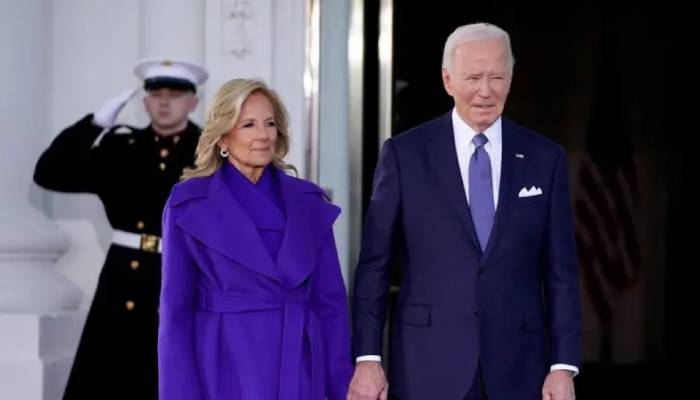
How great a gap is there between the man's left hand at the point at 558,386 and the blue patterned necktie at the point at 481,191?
14.3 inches

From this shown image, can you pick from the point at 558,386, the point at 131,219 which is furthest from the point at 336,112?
the point at 558,386

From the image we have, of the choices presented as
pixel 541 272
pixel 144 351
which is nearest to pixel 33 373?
pixel 144 351

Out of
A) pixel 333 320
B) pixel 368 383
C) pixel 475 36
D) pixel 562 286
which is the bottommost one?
pixel 368 383

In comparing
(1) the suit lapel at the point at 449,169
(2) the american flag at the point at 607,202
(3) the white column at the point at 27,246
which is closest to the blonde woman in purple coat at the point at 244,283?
(1) the suit lapel at the point at 449,169

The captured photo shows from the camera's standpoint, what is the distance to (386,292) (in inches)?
119

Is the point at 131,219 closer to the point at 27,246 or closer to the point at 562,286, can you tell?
the point at 27,246

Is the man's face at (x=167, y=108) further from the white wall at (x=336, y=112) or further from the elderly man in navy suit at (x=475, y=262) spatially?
the elderly man in navy suit at (x=475, y=262)

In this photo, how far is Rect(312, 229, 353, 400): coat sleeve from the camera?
3.11 meters

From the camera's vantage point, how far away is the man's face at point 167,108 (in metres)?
4.29

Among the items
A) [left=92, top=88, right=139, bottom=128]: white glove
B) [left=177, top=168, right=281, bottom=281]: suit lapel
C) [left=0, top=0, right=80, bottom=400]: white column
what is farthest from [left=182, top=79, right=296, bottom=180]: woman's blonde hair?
[left=0, top=0, right=80, bottom=400]: white column

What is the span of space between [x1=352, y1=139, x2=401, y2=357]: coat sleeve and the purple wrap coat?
127 mm

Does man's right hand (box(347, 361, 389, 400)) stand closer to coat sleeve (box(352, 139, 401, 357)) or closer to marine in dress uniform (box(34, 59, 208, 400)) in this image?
coat sleeve (box(352, 139, 401, 357))

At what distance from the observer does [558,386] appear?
292 centimetres

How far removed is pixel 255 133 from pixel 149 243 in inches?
53.3
